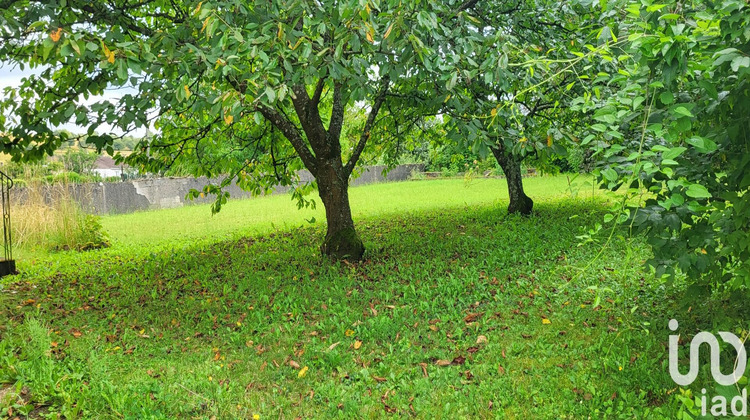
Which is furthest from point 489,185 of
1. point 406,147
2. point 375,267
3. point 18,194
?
point 18,194

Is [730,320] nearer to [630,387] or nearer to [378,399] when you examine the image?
[630,387]

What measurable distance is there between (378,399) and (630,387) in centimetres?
164

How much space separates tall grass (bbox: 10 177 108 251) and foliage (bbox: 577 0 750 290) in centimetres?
999

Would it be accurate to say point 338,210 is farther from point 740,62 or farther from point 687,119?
point 740,62

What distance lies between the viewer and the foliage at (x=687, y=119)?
2.04 metres

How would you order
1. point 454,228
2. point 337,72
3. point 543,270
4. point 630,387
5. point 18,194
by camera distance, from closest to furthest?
point 630,387 → point 337,72 → point 543,270 → point 454,228 → point 18,194

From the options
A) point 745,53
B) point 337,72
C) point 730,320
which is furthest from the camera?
point 337,72

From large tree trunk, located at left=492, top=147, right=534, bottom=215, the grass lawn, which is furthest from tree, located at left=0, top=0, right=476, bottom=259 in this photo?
large tree trunk, located at left=492, top=147, right=534, bottom=215

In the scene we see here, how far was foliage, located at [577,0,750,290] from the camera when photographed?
80.4 inches

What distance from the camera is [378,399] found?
10.8 ft

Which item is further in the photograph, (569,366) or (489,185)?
(489,185)

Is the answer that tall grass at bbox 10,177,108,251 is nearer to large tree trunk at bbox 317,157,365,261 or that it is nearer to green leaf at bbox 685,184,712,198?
large tree trunk at bbox 317,157,365,261

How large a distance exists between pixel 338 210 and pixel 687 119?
4.85 meters

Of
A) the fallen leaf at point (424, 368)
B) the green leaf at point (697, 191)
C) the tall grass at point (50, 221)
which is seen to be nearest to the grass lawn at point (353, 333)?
the fallen leaf at point (424, 368)
